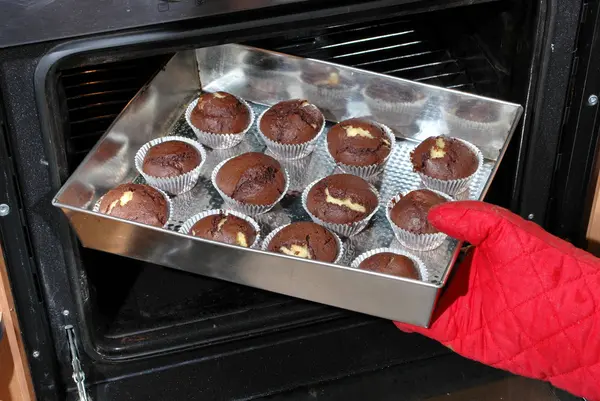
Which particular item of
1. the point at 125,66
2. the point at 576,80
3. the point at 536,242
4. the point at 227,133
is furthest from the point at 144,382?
the point at 576,80

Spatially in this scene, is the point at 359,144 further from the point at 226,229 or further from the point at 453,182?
the point at 226,229

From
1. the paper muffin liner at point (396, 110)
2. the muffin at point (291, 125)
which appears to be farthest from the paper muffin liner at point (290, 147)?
the paper muffin liner at point (396, 110)

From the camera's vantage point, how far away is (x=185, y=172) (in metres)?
1.45

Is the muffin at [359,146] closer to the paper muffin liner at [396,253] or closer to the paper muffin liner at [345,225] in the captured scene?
the paper muffin liner at [345,225]

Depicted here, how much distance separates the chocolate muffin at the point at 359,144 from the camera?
1.48 metres

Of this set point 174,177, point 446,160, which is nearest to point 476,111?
point 446,160

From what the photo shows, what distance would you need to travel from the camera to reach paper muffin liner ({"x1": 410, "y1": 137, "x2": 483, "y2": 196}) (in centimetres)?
145

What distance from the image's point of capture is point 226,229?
1344 millimetres

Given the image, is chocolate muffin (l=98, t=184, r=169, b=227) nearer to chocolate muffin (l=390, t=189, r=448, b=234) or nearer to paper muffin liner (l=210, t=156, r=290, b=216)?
paper muffin liner (l=210, t=156, r=290, b=216)

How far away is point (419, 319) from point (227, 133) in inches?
21.8

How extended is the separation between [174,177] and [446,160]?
1.61ft

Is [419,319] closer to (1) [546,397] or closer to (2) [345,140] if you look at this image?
(2) [345,140]

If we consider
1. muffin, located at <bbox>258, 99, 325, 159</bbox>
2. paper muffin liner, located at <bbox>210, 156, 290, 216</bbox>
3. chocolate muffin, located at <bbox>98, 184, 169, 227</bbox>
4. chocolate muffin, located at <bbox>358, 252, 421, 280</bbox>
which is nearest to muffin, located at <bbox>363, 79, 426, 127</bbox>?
muffin, located at <bbox>258, 99, 325, 159</bbox>

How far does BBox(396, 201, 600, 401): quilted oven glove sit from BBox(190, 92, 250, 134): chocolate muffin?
0.47 m
